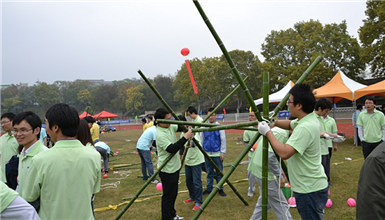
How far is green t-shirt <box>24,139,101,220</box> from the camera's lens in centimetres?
207

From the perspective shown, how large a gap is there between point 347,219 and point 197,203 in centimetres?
296

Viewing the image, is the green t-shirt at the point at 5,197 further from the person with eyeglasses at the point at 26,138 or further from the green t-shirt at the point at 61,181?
the person with eyeglasses at the point at 26,138

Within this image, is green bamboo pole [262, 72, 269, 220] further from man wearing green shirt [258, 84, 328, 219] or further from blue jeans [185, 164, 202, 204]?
blue jeans [185, 164, 202, 204]

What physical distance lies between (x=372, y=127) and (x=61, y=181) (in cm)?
764

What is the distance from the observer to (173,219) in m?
4.87

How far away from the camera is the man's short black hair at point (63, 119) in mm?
2189

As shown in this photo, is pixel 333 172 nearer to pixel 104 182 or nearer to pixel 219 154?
pixel 219 154

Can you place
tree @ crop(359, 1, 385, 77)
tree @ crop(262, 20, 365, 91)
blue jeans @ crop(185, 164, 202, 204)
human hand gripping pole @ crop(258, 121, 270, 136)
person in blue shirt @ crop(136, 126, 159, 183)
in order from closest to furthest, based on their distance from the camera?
human hand gripping pole @ crop(258, 121, 270, 136) → blue jeans @ crop(185, 164, 202, 204) → person in blue shirt @ crop(136, 126, 159, 183) → tree @ crop(359, 1, 385, 77) → tree @ crop(262, 20, 365, 91)

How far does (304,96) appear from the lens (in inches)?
114

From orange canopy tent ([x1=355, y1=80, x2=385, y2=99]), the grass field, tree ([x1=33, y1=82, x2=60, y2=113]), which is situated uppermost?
tree ([x1=33, y1=82, x2=60, y2=113])

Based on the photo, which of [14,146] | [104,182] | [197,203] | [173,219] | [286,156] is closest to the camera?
[286,156]

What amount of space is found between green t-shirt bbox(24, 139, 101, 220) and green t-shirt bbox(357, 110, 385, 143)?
739 centimetres

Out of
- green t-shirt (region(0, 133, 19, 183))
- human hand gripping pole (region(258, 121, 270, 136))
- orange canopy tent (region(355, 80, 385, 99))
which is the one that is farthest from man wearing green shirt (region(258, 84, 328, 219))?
orange canopy tent (region(355, 80, 385, 99))

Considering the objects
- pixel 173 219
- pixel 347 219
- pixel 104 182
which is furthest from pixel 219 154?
pixel 104 182
